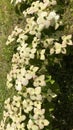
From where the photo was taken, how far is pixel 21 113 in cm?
307

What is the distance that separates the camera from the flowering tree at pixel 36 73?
2.98 m

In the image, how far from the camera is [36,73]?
306 cm

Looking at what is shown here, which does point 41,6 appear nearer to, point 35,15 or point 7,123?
point 35,15

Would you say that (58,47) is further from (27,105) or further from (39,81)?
(27,105)

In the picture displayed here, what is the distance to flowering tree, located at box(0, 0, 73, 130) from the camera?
9.77 feet

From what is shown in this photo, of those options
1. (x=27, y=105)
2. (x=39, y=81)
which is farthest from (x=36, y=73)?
(x=27, y=105)

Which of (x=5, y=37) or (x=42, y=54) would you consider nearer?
(x=42, y=54)

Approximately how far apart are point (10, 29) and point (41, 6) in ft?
2.54

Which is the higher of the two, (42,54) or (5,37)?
(5,37)

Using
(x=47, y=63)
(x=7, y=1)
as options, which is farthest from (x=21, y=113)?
(x=7, y=1)

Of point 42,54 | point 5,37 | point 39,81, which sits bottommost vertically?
point 39,81

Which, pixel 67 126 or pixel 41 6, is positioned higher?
pixel 41 6

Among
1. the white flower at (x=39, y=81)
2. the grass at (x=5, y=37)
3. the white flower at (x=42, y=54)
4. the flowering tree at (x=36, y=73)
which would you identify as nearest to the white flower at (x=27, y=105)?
the flowering tree at (x=36, y=73)

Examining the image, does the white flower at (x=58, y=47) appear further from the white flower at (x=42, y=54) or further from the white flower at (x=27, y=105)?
the white flower at (x=27, y=105)
